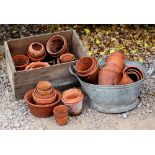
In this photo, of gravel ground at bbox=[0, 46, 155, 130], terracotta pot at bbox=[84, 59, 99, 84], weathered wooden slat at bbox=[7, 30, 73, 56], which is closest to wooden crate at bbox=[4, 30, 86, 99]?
weathered wooden slat at bbox=[7, 30, 73, 56]

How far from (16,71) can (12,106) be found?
0.47m

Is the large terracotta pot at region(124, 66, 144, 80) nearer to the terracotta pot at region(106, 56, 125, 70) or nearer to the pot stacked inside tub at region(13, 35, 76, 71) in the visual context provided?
the terracotta pot at region(106, 56, 125, 70)

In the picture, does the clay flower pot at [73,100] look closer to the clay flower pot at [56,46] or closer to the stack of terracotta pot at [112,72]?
the stack of terracotta pot at [112,72]

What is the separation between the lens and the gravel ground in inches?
213

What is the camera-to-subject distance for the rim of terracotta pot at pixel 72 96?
5.46m

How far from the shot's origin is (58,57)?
244 inches

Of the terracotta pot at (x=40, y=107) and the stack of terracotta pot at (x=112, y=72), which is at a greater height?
the stack of terracotta pot at (x=112, y=72)

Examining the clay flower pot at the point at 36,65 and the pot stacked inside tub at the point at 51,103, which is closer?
the pot stacked inside tub at the point at 51,103

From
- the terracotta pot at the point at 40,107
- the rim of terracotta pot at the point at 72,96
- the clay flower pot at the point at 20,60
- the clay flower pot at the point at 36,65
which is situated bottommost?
the terracotta pot at the point at 40,107

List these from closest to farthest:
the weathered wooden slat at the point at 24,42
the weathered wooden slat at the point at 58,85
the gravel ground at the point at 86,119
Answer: the gravel ground at the point at 86,119
the weathered wooden slat at the point at 58,85
the weathered wooden slat at the point at 24,42

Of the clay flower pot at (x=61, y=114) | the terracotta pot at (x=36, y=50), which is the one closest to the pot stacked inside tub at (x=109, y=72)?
the clay flower pot at (x=61, y=114)

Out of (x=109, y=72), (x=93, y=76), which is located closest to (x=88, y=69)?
(x=93, y=76)

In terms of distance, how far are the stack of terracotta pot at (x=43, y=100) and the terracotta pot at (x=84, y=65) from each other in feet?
1.34

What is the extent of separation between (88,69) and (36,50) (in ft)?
3.41
